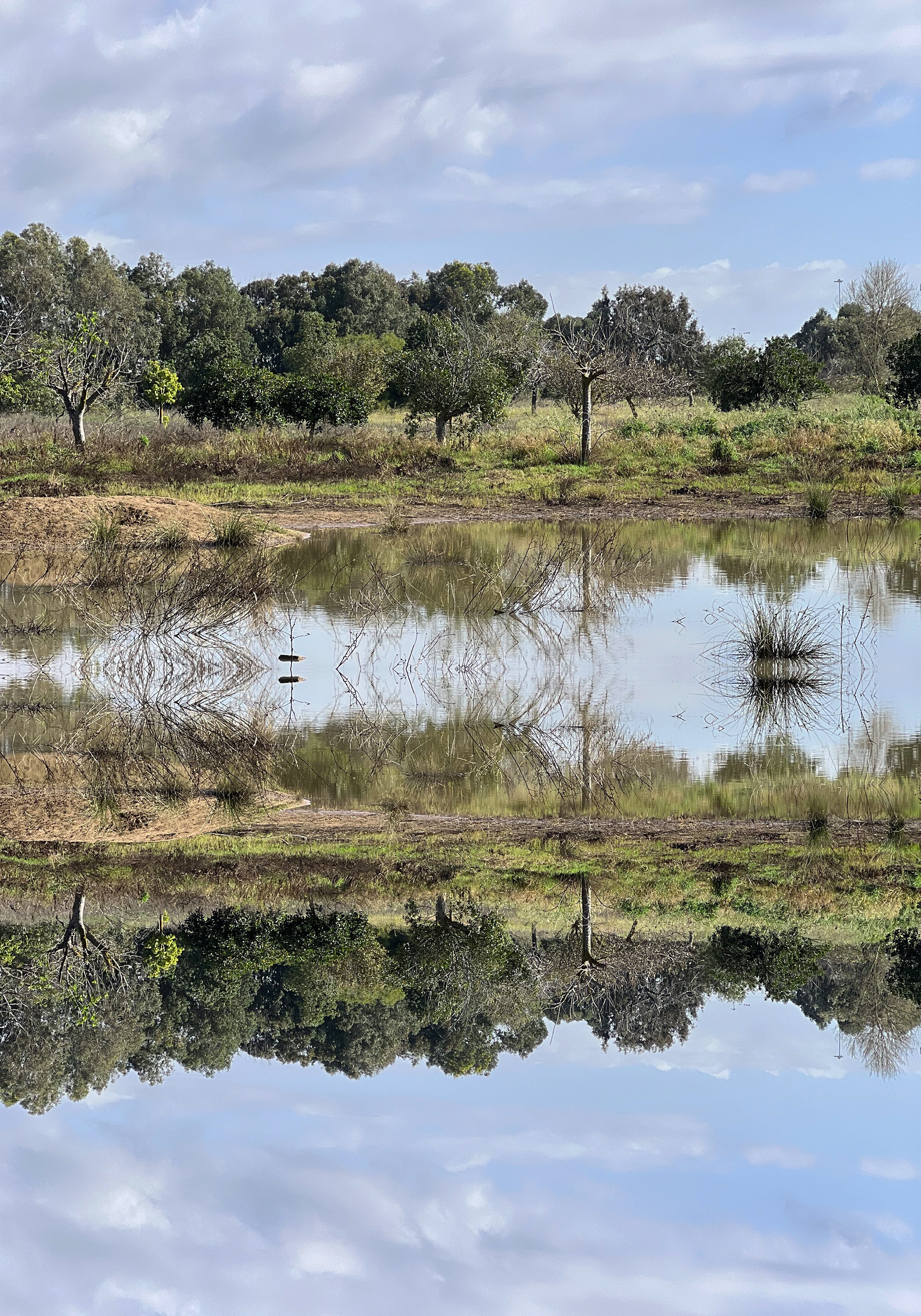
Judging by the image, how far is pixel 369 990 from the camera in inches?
233

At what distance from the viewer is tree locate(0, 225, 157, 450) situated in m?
38.3

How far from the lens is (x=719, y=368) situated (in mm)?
39031

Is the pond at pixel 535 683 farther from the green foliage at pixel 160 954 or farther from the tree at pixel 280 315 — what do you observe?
the tree at pixel 280 315

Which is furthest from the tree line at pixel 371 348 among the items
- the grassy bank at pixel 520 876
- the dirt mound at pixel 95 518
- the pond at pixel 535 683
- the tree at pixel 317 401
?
the grassy bank at pixel 520 876

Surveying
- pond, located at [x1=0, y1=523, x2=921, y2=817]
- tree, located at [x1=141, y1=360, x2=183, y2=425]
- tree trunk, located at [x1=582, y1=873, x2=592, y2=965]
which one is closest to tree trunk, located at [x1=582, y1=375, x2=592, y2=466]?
pond, located at [x1=0, y1=523, x2=921, y2=817]

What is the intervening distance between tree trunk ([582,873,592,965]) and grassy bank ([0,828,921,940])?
5 centimetres

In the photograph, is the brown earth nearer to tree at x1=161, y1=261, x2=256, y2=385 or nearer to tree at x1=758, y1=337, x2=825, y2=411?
tree at x1=758, y1=337, x2=825, y2=411

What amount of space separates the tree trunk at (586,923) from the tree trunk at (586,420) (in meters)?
24.1

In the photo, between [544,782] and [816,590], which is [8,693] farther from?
[816,590]

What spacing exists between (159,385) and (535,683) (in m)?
45.4

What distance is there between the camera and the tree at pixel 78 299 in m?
38.3

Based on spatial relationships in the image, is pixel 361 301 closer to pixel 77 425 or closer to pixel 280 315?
pixel 280 315

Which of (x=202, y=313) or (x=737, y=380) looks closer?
(x=737, y=380)

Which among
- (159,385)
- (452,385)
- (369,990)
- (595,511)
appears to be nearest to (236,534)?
(595,511)
